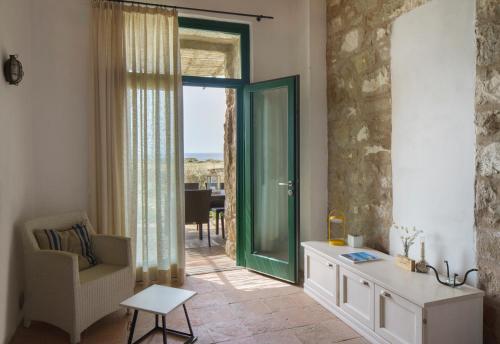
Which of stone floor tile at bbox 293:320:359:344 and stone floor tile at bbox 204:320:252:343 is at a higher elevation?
stone floor tile at bbox 204:320:252:343

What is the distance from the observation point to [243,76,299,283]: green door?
373 cm

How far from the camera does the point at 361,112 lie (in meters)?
3.42

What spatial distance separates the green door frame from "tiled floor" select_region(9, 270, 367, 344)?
32.9 inches

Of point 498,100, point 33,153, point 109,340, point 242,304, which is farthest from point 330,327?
point 33,153

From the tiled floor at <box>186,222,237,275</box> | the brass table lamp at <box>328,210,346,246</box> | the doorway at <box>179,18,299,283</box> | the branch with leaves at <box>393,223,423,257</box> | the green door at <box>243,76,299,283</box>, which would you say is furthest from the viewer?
the tiled floor at <box>186,222,237,275</box>

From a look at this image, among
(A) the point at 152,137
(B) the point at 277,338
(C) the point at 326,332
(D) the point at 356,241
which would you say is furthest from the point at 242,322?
(A) the point at 152,137

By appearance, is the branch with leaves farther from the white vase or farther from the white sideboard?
the white vase

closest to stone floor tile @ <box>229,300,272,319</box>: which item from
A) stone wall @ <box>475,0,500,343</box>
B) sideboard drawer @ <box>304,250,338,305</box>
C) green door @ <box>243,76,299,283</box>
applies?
sideboard drawer @ <box>304,250,338,305</box>

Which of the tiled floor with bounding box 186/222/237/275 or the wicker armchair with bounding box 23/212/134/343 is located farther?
the tiled floor with bounding box 186/222/237/275

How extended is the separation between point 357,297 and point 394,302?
406 mm

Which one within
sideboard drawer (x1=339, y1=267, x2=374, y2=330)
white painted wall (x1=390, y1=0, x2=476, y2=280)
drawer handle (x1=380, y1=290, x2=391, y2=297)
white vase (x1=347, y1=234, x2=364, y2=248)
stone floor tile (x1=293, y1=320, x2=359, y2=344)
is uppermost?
white painted wall (x1=390, y1=0, x2=476, y2=280)

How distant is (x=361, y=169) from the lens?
3.43 meters

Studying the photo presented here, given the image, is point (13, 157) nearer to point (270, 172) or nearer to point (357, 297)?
point (270, 172)

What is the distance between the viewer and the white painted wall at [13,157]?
2494mm
